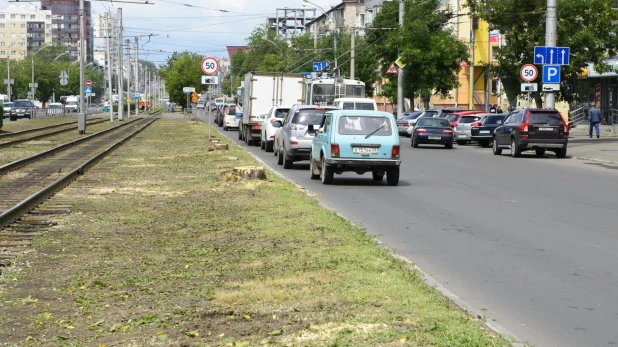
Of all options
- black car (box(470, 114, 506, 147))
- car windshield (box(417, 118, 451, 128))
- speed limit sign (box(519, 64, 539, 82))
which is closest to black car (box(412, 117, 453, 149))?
car windshield (box(417, 118, 451, 128))

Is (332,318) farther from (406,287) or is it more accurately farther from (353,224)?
(353,224)

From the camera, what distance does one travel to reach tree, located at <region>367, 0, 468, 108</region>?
64812mm

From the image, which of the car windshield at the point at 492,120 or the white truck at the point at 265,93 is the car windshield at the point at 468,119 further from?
the white truck at the point at 265,93

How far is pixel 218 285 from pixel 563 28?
125 feet

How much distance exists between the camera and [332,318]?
7.34 m

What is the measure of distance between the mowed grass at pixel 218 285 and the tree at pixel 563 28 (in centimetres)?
3151

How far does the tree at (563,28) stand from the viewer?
44.8 metres

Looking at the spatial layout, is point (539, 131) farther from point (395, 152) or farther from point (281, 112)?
point (395, 152)

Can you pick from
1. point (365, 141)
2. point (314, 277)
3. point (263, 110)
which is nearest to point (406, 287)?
point (314, 277)

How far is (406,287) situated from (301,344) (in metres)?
2.32

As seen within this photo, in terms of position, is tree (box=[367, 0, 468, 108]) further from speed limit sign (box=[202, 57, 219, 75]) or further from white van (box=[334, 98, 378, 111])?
speed limit sign (box=[202, 57, 219, 75])

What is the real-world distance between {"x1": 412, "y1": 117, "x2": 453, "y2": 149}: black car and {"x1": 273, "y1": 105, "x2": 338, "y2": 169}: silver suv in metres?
15.3

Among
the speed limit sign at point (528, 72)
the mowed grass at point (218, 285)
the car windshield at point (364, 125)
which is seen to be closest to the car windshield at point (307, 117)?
the car windshield at point (364, 125)

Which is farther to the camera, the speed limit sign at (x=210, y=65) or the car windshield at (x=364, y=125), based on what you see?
the speed limit sign at (x=210, y=65)
